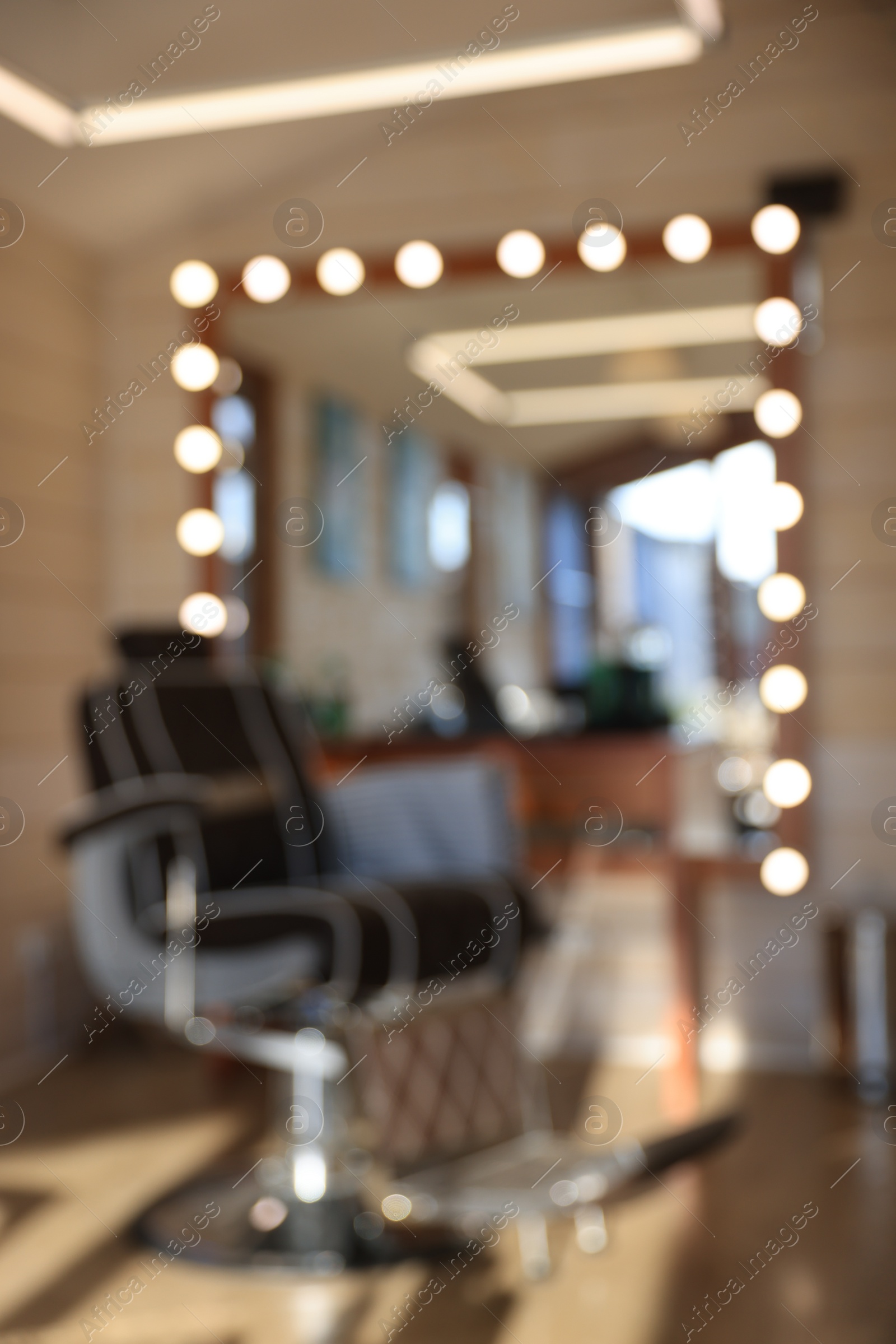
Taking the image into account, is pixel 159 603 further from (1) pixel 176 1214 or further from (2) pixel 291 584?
(1) pixel 176 1214

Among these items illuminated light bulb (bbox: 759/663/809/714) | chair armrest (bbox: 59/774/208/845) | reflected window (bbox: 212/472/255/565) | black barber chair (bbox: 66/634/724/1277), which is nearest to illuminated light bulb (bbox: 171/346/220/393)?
reflected window (bbox: 212/472/255/565)

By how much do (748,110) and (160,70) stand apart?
1.48 metres

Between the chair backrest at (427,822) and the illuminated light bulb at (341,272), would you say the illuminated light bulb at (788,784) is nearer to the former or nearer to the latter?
the chair backrest at (427,822)

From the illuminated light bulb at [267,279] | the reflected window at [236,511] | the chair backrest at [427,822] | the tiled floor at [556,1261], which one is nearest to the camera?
the tiled floor at [556,1261]

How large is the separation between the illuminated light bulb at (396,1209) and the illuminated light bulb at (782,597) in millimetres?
1704

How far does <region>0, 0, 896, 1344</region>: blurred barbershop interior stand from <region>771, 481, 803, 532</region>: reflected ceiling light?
0.03ft

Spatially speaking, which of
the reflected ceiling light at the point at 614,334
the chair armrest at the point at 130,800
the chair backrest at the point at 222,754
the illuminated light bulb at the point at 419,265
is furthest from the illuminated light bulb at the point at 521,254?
the chair armrest at the point at 130,800

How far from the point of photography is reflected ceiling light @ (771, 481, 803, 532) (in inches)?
128

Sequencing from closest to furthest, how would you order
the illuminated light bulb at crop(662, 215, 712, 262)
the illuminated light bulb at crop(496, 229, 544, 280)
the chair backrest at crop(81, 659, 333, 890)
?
the chair backrest at crop(81, 659, 333, 890)
the illuminated light bulb at crop(662, 215, 712, 262)
the illuminated light bulb at crop(496, 229, 544, 280)

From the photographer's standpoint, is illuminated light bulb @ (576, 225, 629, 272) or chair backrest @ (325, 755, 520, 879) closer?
chair backrest @ (325, 755, 520, 879)

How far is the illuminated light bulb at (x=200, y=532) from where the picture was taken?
11.9 ft

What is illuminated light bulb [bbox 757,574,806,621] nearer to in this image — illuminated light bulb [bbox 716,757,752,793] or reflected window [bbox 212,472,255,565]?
illuminated light bulb [bbox 716,757,752,793]

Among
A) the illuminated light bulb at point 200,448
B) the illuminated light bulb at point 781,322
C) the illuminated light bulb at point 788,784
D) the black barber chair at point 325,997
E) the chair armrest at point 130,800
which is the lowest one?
the black barber chair at point 325,997

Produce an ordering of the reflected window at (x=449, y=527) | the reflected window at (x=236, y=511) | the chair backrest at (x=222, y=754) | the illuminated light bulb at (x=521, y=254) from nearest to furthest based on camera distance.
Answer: the chair backrest at (x=222, y=754), the illuminated light bulb at (x=521, y=254), the reflected window at (x=236, y=511), the reflected window at (x=449, y=527)
